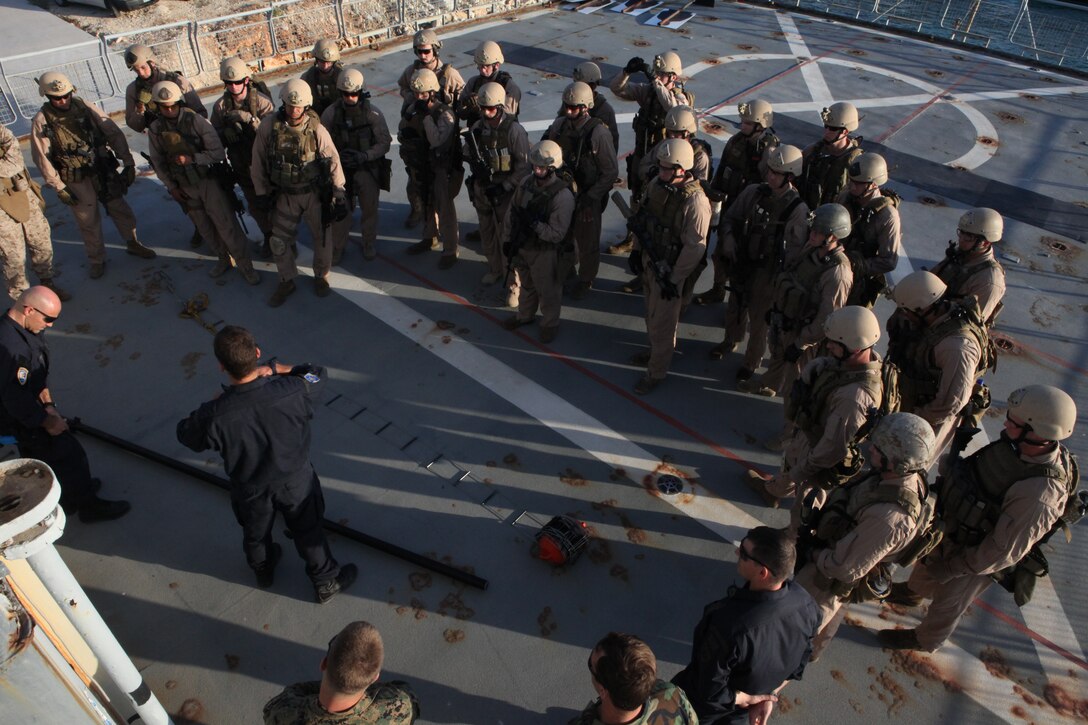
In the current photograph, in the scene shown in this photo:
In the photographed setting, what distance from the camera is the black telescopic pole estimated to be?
3.97 metres

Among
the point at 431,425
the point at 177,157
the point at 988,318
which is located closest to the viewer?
the point at 988,318

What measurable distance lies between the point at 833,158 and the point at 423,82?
Answer: 3.56 m

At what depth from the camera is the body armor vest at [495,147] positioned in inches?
231

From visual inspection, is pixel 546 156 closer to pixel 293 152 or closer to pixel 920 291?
pixel 293 152

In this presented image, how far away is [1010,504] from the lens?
3.11 m

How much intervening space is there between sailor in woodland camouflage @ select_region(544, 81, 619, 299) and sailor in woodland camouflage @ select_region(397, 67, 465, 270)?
95 cm

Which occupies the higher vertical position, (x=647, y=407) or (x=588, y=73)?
(x=588, y=73)

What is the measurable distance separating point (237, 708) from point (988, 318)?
517cm

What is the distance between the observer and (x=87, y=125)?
19.1 feet

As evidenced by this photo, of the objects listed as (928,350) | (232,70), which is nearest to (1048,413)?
(928,350)

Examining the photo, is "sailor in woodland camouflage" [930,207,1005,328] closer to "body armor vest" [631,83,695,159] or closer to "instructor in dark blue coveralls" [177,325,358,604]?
"body armor vest" [631,83,695,159]

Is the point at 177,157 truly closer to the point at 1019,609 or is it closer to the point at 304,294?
the point at 304,294

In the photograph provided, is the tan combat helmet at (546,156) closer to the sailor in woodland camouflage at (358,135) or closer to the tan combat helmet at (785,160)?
the tan combat helmet at (785,160)

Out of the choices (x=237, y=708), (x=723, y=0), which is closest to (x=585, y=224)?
(x=237, y=708)
